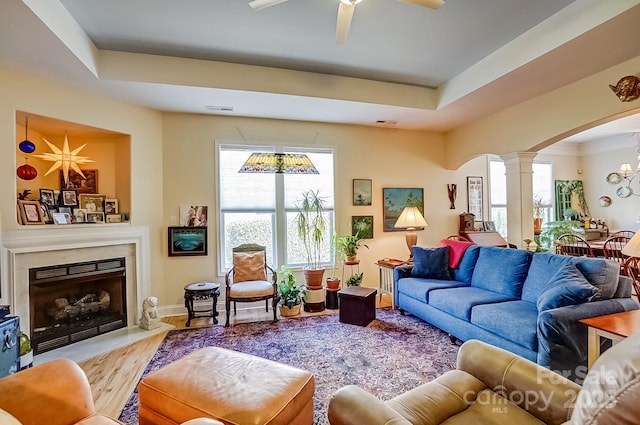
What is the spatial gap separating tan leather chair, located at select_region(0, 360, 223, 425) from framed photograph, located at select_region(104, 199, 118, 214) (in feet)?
9.14

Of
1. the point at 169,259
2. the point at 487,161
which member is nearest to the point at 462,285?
the point at 487,161

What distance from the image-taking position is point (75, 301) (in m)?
3.58

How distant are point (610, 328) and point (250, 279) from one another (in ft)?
11.8

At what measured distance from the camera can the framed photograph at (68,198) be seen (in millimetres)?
3625

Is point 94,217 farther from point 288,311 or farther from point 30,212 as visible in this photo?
point 288,311

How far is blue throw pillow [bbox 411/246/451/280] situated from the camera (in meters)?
3.93

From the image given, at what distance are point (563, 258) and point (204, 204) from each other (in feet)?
13.8

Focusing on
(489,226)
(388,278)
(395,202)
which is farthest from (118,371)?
(489,226)

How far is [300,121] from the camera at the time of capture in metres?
4.84

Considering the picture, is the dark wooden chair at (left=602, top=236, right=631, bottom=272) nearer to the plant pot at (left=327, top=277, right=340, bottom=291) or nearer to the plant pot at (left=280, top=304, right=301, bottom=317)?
the plant pot at (left=327, top=277, right=340, bottom=291)

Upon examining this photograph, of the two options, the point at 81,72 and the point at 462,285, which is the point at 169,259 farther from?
the point at 462,285

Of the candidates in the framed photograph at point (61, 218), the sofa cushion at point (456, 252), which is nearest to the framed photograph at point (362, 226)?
the sofa cushion at point (456, 252)

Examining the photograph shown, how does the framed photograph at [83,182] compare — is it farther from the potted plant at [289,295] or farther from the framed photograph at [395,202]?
the framed photograph at [395,202]

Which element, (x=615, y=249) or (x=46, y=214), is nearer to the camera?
(x=46, y=214)
